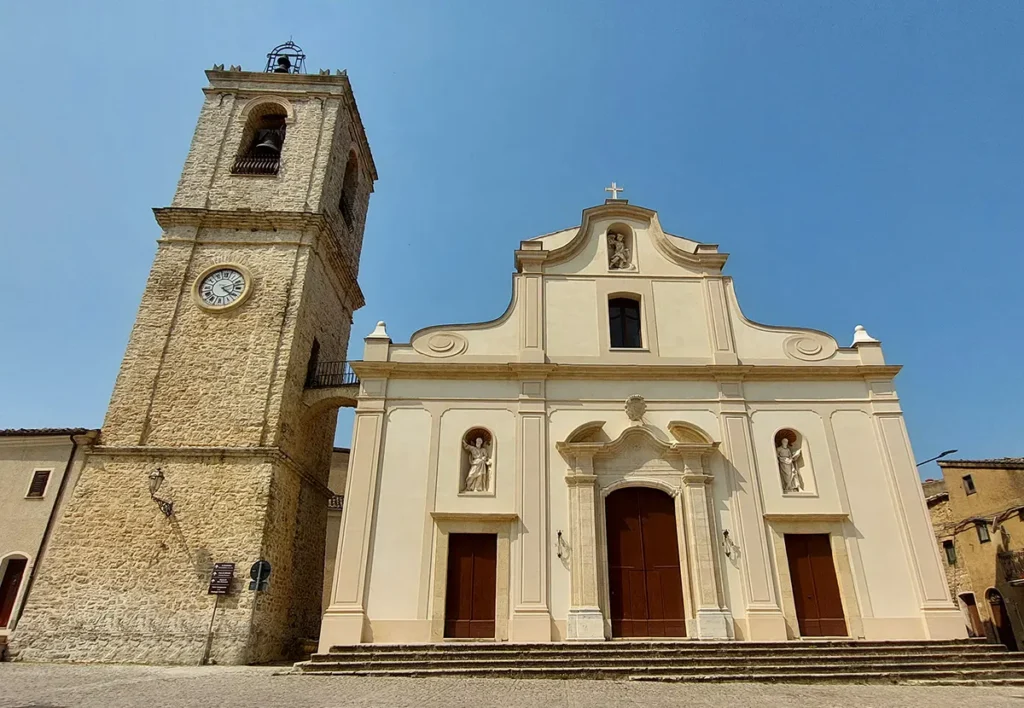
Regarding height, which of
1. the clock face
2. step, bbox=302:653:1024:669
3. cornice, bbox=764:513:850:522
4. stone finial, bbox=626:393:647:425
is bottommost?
step, bbox=302:653:1024:669

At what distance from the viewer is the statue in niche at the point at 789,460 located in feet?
43.8

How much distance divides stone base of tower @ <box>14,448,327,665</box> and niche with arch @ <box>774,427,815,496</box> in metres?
11.3

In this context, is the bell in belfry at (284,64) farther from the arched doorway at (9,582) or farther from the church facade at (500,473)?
the arched doorway at (9,582)

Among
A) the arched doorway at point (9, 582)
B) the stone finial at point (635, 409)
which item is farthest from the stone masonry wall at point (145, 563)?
the stone finial at point (635, 409)

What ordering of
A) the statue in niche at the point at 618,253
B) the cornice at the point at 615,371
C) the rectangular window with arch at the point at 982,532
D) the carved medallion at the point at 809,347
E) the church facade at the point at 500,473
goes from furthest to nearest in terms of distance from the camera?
the rectangular window with arch at the point at 982,532 → the statue in niche at the point at 618,253 → the carved medallion at the point at 809,347 → the cornice at the point at 615,371 → the church facade at the point at 500,473

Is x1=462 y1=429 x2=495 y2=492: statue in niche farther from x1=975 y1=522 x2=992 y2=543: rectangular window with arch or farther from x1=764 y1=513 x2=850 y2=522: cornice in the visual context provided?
x1=975 y1=522 x2=992 y2=543: rectangular window with arch

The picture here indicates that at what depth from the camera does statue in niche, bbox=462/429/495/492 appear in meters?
13.1

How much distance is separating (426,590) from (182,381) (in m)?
7.86

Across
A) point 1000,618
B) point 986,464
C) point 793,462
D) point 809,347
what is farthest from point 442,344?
point 1000,618

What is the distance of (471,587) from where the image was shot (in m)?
12.4

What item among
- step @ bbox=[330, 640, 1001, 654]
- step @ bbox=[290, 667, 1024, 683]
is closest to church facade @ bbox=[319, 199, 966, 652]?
step @ bbox=[330, 640, 1001, 654]

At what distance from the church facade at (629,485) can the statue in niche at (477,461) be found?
0.04 metres

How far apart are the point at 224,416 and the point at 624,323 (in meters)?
9.95

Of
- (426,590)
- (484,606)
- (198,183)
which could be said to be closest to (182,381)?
(198,183)
